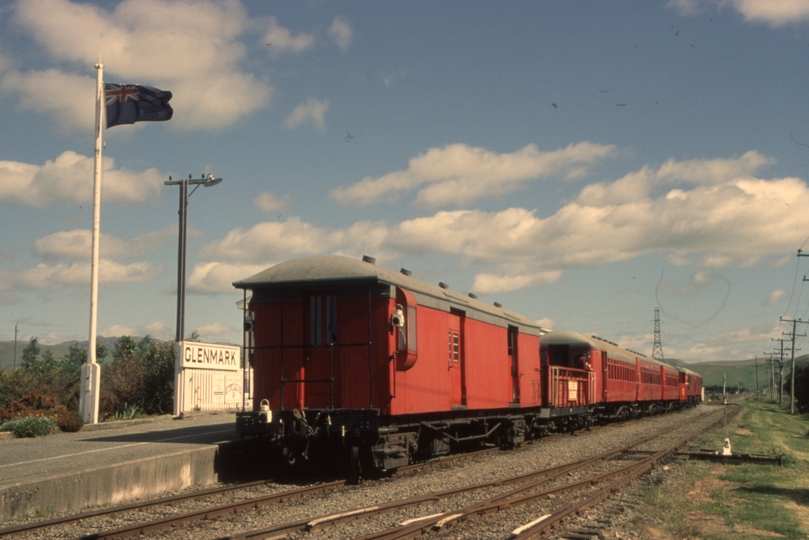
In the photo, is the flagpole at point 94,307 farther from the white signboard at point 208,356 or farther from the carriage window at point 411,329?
the carriage window at point 411,329

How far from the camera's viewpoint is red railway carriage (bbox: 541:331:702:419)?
26.1m

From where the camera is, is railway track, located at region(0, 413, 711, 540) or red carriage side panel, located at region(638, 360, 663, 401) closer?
railway track, located at region(0, 413, 711, 540)

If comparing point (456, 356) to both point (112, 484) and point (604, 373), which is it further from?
point (604, 373)

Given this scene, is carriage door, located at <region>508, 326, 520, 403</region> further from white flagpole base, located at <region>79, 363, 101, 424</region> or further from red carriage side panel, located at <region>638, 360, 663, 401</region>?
red carriage side panel, located at <region>638, 360, 663, 401</region>

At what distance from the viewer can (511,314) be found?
2084cm

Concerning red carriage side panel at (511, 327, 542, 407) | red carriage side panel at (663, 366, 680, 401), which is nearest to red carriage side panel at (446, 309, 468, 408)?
red carriage side panel at (511, 327, 542, 407)

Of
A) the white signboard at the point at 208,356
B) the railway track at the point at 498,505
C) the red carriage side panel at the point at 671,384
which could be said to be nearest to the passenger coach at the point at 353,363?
the railway track at the point at 498,505

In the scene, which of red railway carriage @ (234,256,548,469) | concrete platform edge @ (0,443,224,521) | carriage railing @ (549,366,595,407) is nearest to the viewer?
concrete platform edge @ (0,443,224,521)

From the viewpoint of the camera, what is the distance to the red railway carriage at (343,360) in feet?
42.9

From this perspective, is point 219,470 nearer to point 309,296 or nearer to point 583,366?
point 309,296

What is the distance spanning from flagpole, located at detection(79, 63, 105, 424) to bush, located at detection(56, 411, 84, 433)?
147cm

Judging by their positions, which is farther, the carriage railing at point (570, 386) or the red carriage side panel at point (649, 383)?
the red carriage side panel at point (649, 383)

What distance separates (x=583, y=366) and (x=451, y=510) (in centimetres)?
1764

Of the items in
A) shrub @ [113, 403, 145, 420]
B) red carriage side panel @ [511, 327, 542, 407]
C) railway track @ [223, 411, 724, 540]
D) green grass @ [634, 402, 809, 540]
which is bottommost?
green grass @ [634, 402, 809, 540]
